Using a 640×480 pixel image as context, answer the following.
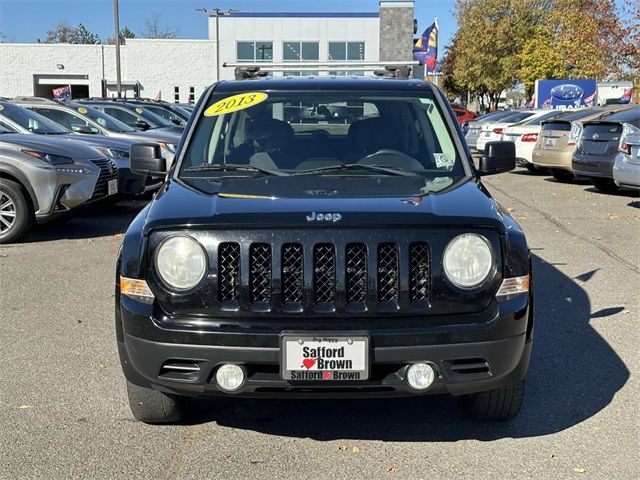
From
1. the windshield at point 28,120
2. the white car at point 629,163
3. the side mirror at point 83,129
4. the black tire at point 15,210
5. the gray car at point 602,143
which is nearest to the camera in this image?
the black tire at point 15,210

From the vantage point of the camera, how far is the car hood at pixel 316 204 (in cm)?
340

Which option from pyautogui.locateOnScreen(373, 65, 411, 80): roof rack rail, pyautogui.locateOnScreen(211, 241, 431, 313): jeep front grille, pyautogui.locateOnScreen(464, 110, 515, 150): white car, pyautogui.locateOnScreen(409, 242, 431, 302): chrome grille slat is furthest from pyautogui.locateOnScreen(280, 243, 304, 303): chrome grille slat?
pyautogui.locateOnScreen(464, 110, 515, 150): white car

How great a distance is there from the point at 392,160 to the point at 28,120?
8.27 metres

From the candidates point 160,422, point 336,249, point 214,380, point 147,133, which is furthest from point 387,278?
point 147,133

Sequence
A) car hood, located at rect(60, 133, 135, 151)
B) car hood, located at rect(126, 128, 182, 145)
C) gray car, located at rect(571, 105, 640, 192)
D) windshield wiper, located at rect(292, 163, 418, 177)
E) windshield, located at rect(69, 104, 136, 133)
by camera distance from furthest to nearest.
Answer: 1. windshield, located at rect(69, 104, 136, 133)
2. car hood, located at rect(126, 128, 182, 145)
3. gray car, located at rect(571, 105, 640, 192)
4. car hood, located at rect(60, 133, 135, 151)
5. windshield wiper, located at rect(292, 163, 418, 177)

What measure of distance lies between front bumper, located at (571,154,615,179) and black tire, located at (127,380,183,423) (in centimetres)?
1136

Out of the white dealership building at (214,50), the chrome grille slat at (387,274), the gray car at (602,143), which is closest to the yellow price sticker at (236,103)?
the chrome grille slat at (387,274)

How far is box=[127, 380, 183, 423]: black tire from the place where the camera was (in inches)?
150

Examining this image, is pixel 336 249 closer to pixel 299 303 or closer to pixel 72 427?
pixel 299 303

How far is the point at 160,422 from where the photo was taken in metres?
3.99

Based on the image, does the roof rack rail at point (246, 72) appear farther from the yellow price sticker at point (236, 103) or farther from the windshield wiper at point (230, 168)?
the windshield wiper at point (230, 168)

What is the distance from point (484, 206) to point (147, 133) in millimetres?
11883

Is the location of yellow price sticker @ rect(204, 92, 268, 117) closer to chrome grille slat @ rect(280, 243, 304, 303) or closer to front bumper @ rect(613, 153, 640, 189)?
chrome grille slat @ rect(280, 243, 304, 303)

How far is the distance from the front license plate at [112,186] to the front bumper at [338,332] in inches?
262
